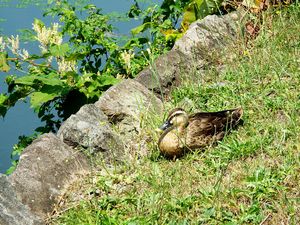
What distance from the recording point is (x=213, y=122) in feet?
16.5

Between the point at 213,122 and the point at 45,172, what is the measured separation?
4.32 feet

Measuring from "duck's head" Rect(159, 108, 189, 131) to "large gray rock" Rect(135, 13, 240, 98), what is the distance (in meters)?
0.66

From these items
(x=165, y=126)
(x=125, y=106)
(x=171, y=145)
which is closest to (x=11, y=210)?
(x=171, y=145)

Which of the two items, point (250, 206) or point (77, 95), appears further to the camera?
point (77, 95)

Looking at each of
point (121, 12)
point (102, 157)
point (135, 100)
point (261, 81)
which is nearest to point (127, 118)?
point (135, 100)

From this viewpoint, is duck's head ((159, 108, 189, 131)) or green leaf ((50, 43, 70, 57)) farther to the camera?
green leaf ((50, 43, 70, 57))

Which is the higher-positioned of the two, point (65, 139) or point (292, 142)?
point (65, 139)

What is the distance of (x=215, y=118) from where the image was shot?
16.7ft

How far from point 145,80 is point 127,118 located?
65 centimetres

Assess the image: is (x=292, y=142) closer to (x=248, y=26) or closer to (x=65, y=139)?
(x=65, y=139)

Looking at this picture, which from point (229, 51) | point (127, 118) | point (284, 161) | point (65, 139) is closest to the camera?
point (284, 161)

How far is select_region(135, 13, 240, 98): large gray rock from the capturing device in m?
6.13

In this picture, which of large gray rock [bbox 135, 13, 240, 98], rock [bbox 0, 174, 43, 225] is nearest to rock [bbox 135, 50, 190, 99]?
large gray rock [bbox 135, 13, 240, 98]

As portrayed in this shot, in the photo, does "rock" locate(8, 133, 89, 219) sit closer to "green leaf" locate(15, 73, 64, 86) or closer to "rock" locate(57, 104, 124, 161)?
"rock" locate(57, 104, 124, 161)
